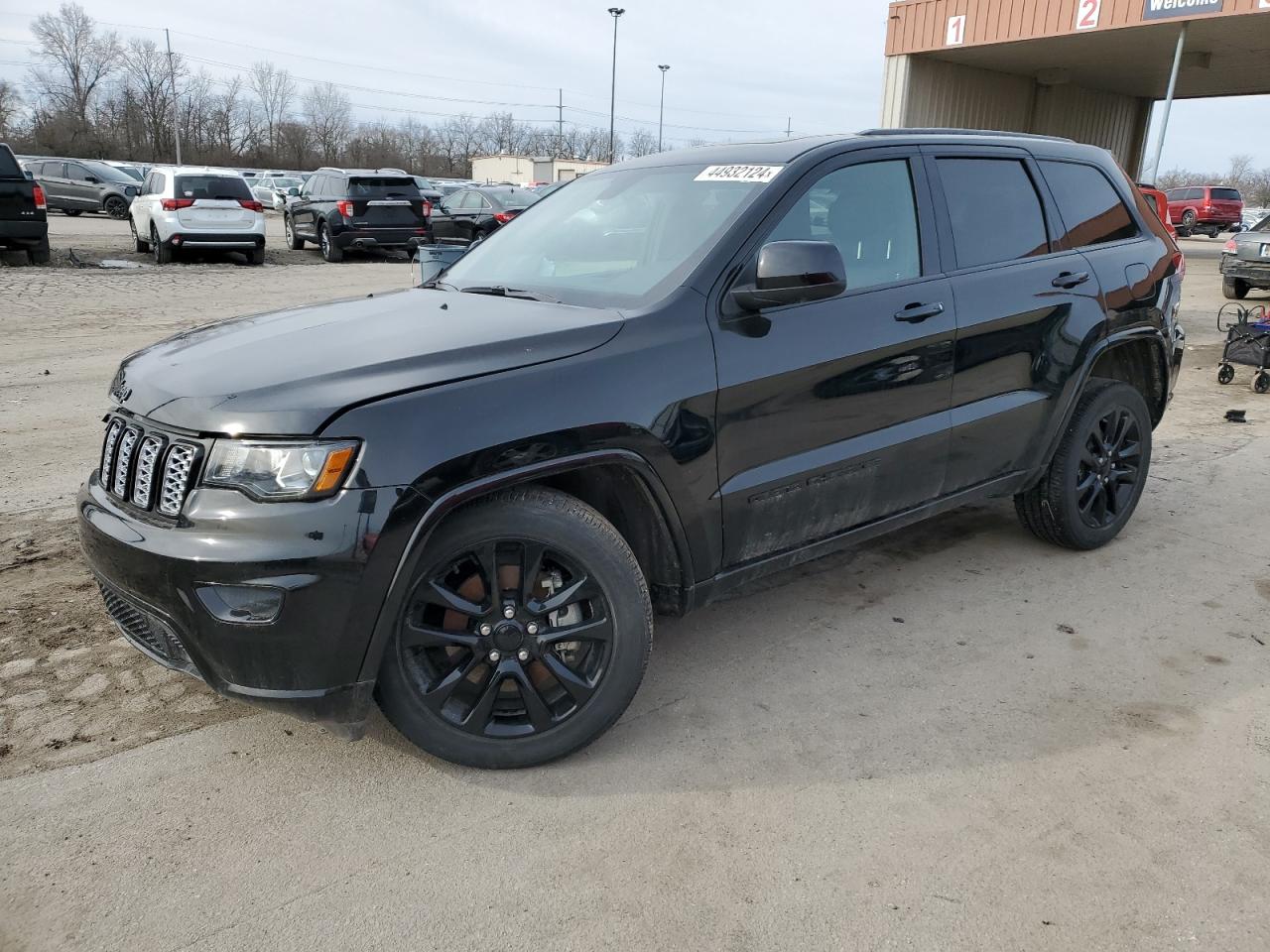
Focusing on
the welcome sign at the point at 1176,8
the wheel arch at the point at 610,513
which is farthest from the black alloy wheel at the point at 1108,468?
the welcome sign at the point at 1176,8

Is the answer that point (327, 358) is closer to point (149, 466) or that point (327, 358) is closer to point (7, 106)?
point (149, 466)

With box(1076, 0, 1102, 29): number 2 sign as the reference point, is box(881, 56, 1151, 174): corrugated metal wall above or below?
below

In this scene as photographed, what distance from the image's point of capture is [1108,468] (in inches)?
174

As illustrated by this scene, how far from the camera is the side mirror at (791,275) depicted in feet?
9.36

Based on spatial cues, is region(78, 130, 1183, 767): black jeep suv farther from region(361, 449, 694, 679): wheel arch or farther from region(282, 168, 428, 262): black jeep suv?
region(282, 168, 428, 262): black jeep suv

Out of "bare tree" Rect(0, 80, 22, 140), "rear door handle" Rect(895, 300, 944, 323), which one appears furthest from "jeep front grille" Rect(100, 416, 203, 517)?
"bare tree" Rect(0, 80, 22, 140)

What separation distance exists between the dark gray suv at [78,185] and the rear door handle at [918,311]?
105 feet

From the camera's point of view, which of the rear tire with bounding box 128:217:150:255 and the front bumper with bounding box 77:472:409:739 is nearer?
the front bumper with bounding box 77:472:409:739

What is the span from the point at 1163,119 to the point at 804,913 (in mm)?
21251

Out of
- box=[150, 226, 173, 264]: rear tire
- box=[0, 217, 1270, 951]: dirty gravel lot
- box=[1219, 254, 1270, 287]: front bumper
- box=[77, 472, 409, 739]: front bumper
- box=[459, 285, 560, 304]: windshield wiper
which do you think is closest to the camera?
box=[0, 217, 1270, 951]: dirty gravel lot

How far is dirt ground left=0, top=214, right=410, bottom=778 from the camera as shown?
9.74 feet

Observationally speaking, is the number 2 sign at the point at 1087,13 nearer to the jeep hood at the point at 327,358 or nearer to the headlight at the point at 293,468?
the jeep hood at the point at 327,358

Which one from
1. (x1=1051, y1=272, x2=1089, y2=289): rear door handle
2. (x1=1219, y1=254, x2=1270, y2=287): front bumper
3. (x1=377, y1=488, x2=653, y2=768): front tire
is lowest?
(x1=377, y1=488, x2=653, y2=768): front tire

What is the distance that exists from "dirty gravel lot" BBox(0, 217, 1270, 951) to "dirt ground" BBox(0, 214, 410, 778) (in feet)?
0.06
